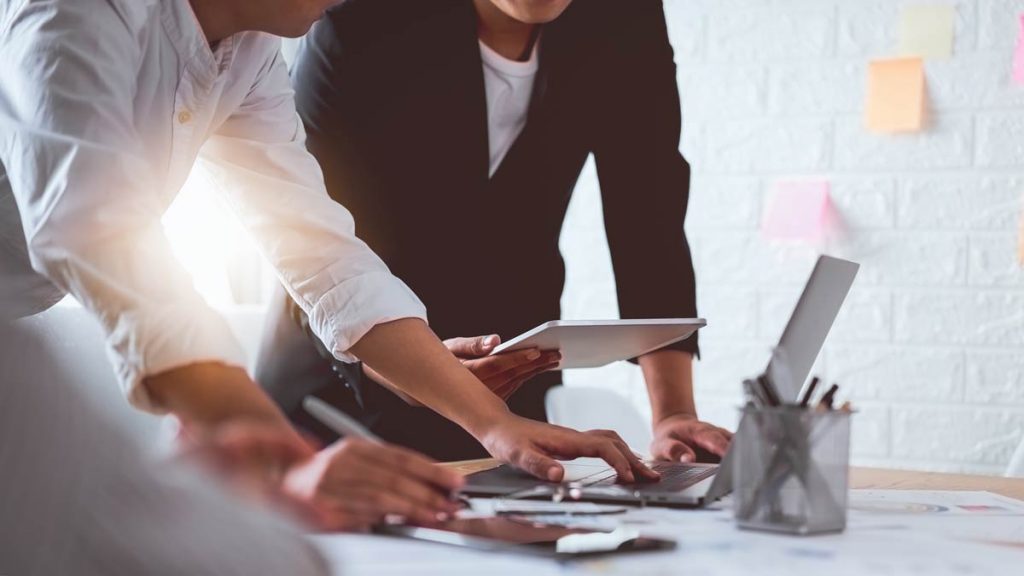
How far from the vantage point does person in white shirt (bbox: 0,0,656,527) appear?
674 millimetres

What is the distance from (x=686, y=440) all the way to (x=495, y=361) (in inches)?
9.0

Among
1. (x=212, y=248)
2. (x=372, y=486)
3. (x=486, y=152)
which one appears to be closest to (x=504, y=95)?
(x=486, y=152)

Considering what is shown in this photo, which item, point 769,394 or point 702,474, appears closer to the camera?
point 769,394

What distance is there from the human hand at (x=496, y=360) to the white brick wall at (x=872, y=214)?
4.20ft

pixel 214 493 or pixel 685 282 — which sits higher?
pixel 214 493

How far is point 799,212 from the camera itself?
2371 mm

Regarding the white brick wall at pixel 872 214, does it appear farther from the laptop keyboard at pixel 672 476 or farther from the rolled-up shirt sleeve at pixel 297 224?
the rolled-up shirt sleeve at pixel 297 224

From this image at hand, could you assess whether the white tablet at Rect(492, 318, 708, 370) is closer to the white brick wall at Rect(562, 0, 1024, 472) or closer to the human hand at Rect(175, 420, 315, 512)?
the human hand at Rect(175, 420, 315, 512)

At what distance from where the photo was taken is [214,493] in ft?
1.22

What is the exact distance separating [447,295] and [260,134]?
0.43 m

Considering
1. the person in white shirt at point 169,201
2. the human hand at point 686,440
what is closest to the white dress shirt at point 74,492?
the person in white shirt at point 169,201

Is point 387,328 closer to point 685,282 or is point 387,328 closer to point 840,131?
point 685,282

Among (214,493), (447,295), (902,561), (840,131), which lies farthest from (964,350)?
(214,493)

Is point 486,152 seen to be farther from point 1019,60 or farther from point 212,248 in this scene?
point 212,248
